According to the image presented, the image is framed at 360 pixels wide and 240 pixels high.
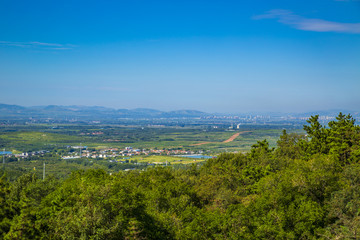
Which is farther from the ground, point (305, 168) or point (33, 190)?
point (305, 168)

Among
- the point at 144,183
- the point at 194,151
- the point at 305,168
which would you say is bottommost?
the point at 194,151

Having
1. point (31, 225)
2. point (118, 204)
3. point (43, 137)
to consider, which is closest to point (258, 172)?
point (118, 204)

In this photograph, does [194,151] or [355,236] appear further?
[194,151]

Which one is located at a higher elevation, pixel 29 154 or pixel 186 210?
pixel 186 210

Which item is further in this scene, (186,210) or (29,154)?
(29,154)

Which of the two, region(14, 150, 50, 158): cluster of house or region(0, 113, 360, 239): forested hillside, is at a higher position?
region(0, 113, 360, 239): forested hillside

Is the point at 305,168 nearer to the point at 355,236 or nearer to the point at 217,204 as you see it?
the point at 217,204

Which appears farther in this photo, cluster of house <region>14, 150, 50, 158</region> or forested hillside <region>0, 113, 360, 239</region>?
cluster of house <region>14, 150, 50, 158</region>

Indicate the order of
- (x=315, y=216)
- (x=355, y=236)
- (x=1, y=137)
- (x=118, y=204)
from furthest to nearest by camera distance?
(x=1, y=137) < (x=315, y=216) < (x=118, y=204) < (x=355, y=236)

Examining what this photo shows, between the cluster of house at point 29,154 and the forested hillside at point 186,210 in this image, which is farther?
the cluster of house at point 29,154

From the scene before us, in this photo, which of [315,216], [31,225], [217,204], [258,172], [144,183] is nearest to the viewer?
[31,225]

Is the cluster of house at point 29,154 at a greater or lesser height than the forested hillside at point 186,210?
lesser
